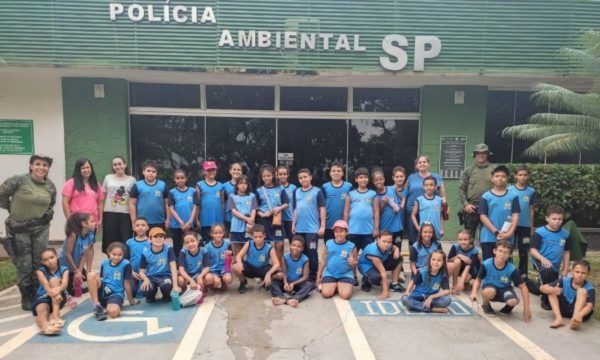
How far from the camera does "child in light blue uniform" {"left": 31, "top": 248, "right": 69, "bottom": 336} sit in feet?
13.4

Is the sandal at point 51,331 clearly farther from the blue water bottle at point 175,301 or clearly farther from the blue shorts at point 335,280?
the blue shorts at point 335,280

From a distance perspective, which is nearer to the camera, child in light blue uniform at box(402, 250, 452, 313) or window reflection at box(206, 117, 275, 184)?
child in light blue uniform at box(402, 250, 452, 313)

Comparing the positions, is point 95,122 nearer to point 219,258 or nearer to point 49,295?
point 219,258

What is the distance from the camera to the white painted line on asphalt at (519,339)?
147 inches

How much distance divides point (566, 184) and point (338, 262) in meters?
5.08

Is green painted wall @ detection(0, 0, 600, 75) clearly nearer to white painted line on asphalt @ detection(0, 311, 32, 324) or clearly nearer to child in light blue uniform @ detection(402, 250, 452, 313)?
child in light blue uniform @ detection(402, 250, 452, 313)

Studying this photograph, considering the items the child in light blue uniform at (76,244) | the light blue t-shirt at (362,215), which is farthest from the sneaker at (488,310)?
the child in light blue uniform at (76,244)

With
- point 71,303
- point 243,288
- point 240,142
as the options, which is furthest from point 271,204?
point 240,142

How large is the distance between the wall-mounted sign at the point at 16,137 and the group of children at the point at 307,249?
3.92 m

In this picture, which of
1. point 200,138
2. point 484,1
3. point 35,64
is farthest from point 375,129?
point 35,64

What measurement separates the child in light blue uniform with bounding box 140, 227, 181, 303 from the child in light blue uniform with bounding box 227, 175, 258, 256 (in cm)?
90

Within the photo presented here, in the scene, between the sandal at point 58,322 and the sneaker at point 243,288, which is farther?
the sneaker at point 243,288

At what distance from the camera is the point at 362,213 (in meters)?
5.51

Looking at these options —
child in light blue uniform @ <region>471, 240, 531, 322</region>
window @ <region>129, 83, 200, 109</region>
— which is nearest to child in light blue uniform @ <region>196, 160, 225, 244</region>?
window @ <region>129, 83, 200, 109</region>
